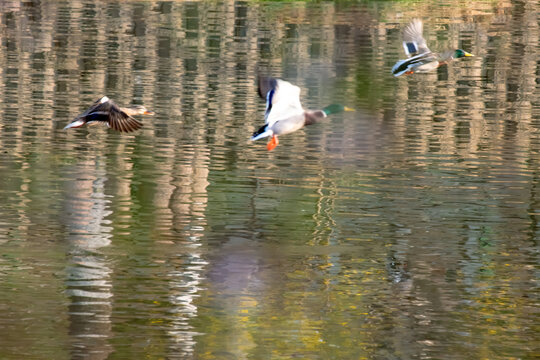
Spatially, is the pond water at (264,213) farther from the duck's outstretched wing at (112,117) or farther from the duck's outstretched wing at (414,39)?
the duck's outstretched wing at (414,39)

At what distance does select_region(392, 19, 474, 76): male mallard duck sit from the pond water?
4.75ft

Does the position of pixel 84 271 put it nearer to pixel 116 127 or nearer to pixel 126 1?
pixel 116 127

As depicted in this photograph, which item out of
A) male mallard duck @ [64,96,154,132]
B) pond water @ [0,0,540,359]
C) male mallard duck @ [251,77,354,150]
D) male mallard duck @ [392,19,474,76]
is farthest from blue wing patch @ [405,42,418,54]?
male mallard duck @ [64,96,154,132]

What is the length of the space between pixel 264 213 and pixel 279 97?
58.4 inches

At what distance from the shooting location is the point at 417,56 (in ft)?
65.3

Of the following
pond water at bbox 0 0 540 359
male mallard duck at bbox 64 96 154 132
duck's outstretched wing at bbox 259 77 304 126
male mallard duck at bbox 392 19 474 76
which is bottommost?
pond water at bbox 0 0 540 359

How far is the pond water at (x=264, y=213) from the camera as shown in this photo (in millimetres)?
11836

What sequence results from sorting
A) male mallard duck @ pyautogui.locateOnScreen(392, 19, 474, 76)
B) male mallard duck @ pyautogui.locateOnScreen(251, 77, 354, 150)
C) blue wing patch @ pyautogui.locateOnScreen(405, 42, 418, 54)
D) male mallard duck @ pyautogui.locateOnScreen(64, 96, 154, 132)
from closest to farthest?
male mallard duck @ pyautogui.locateOnScreen(251, 77, 354, 150) < male mallard duck @ pyautogui.locateOnScreen(64, 96, 154, 132) < male mallard duck @ pyautogui.locateOnScreen(392, 19, 474, 76) < blue wing patch @ pyautogui.locateOnScreen(405, 42, 418, 54)

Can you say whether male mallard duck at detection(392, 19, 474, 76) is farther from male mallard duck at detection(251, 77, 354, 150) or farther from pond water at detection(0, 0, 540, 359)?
male mallard duck at detection(251, 77, 354, 150)

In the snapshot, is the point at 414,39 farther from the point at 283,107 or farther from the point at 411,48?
the point at 283,107

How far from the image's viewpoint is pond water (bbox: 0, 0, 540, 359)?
38.8 feet

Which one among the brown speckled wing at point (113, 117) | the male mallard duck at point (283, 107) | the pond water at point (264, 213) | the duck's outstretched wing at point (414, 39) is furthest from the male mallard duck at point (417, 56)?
the brown speckled wing at point (113, 117)

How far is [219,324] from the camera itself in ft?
39.2

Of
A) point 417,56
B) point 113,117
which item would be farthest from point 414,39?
point 113,117
